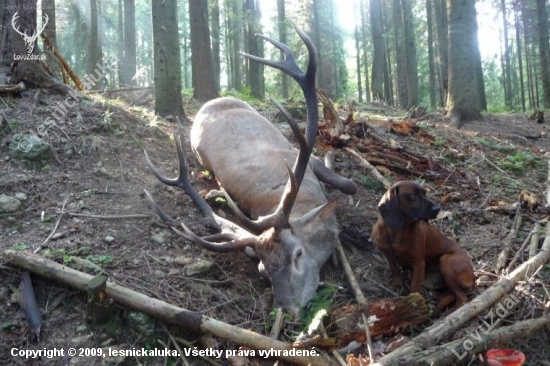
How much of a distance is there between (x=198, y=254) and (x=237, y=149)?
79.1 inches

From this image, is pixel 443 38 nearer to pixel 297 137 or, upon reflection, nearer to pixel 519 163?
pixel 519 163

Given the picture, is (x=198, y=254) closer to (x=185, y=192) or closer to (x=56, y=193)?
(x=185, y=192)

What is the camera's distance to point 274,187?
5.53m

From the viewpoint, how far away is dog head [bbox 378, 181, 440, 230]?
3.91 metres

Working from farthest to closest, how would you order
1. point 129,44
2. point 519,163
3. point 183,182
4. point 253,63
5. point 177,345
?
point 129,44 < point 253,63 < point 519,163 < point 183,182 < point 177,345

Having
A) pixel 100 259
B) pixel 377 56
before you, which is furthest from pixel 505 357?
pixel 377 56

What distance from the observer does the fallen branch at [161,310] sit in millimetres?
3363

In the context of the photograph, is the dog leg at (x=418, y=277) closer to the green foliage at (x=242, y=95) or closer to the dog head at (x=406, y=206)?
the dog head at (x=406, y=206)

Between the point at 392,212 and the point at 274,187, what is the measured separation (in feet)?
6.05

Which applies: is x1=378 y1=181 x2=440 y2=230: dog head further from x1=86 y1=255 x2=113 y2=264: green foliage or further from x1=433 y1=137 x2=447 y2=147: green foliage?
x1=433 y1=137 x2=447 y2=147: green foliage

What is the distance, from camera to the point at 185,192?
18.4 ft

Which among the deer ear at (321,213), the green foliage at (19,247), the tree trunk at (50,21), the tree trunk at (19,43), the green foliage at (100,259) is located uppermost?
the tree trunk at (50,21)

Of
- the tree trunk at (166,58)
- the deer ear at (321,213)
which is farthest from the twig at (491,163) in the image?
the tree trunk at (166,58)

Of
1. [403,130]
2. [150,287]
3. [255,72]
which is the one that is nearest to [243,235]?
[150,287]
